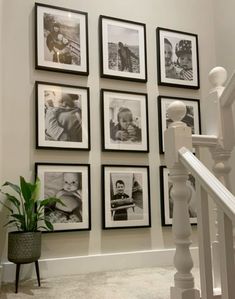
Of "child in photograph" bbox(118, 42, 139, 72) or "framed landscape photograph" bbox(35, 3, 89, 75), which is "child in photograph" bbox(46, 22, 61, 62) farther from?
"child in photograph" bbox(118, 42, 139, 72)

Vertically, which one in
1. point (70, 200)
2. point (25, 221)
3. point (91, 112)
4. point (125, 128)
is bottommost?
point (25, 221)

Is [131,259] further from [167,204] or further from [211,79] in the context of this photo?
[211,79]

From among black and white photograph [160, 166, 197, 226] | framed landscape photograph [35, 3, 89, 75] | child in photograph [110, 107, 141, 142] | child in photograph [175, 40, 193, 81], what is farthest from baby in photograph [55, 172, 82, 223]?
child in photograph [175, 40, 193, 81]

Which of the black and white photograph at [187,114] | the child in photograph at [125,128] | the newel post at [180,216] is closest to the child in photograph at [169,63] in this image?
the black and white photograph at [187,114]

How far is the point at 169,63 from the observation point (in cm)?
339

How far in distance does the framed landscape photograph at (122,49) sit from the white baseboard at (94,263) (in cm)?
155

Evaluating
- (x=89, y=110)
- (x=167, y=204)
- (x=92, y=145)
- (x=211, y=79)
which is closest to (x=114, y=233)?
(x=167, y=204)

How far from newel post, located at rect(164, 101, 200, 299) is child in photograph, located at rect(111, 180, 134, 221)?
1468 mm

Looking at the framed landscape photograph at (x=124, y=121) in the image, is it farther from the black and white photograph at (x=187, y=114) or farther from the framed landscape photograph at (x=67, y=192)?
the framed landscape photograph at (x=67, y=192)

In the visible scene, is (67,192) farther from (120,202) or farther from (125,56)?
(125,56)

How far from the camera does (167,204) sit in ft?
10.3

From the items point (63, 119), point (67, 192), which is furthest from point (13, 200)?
point (63, 119)

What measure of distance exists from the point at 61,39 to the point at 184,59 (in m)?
1.24

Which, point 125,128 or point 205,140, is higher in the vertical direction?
point 125,128
